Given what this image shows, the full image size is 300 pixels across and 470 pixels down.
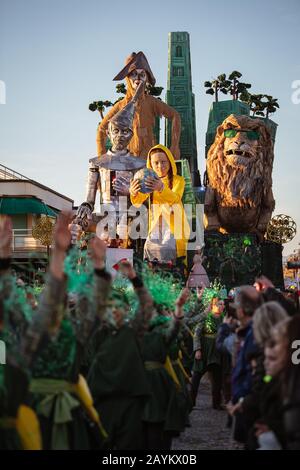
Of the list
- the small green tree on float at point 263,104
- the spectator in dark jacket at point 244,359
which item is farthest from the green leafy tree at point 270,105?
the spectator in dark jacket at point 244,359

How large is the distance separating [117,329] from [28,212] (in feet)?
115

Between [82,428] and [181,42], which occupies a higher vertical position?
[181,42]

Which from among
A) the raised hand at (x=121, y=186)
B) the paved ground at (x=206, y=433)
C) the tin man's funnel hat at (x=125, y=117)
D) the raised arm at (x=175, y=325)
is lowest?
the paved ground at (x=206, y=433)

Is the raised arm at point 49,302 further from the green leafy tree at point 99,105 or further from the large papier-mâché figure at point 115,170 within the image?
the green leafy tree at point 99,105

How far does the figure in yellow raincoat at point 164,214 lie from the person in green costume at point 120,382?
43.1 feet

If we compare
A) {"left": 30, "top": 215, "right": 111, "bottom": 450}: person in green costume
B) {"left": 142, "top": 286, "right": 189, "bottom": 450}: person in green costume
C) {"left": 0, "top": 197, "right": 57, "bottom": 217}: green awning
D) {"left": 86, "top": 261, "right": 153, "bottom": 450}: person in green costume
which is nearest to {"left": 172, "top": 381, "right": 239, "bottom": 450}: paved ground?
{"left": 142, "top": 286, "right": 189, "bottom": 450}: person in green costume

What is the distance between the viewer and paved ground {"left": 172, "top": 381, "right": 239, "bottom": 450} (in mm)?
9242

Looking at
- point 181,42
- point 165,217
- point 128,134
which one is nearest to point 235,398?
point 165,217

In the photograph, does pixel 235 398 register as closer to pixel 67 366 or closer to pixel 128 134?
pixel 67 366

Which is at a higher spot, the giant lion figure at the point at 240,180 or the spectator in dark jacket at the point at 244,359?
the giant lion figure at the point at 240,180

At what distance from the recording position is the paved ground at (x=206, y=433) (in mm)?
9242

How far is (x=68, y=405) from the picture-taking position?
5.69 meters

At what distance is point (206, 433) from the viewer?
1021 centimetres
